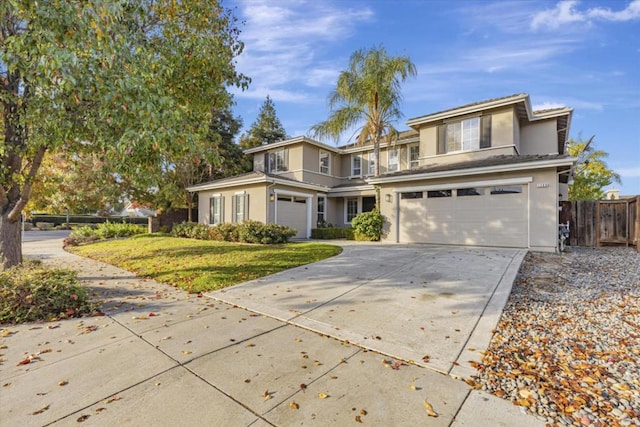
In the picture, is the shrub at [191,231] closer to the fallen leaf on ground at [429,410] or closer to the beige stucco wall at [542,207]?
the beige stucco wall at [542,207]

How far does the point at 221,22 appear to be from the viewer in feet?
28.6

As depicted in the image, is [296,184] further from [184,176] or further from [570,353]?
[570,353]

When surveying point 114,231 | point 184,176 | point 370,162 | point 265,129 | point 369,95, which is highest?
point 265,129

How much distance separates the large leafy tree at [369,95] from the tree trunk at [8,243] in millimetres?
12924

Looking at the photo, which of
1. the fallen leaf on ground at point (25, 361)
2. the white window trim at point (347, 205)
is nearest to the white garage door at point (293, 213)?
the white window trim at point (347, 205)

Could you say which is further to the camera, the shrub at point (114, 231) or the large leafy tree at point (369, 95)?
the shrub at point (114, 231)

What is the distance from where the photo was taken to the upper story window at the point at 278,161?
1988cm

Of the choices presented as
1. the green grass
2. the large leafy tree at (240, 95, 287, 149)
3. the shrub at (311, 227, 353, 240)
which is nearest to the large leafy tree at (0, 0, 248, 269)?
the green grass

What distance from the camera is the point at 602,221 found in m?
11.9

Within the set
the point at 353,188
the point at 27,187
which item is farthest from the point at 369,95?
the point at 27,187

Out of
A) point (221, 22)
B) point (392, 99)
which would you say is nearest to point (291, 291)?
point (221, 22)

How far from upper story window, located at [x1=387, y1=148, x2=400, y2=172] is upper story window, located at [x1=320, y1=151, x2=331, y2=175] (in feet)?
13.1

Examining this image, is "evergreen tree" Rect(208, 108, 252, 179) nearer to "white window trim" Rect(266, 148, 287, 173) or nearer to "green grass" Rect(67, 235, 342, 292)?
"white window trim" Rect(266, 148, 287, 173)

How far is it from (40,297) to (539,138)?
1941 cm
